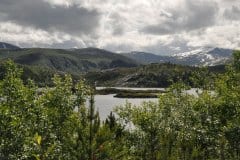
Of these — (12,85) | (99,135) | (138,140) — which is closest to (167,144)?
(99,135)

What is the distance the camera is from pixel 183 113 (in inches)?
2751

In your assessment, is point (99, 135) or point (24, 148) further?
point (24, 148)

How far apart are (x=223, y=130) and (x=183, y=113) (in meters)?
19.1

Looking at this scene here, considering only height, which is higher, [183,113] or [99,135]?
[99,135]

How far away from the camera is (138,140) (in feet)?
218

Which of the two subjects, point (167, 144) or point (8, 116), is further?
point (8, 116)

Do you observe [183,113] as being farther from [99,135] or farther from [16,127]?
[99,135]

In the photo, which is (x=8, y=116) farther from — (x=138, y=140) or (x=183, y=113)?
(x=183, y=113)

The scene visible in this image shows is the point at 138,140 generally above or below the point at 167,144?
below

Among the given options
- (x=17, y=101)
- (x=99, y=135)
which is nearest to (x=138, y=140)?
(x=17, y=101)

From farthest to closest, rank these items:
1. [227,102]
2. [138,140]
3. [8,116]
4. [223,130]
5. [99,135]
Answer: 1. [138,140]
2. [227,102]
3. [223,130]
4. [8,116]
5. [99,135]

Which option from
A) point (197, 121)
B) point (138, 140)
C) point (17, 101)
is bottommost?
point (138, 140)

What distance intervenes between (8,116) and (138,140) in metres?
32.6

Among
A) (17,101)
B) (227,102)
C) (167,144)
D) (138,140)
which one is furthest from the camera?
(138,140)
